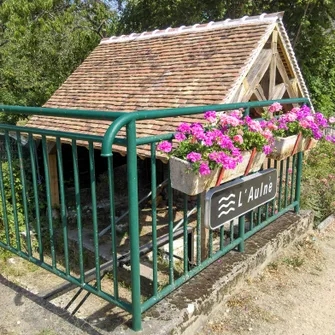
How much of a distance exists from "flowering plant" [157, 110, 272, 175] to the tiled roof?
309 centimetres

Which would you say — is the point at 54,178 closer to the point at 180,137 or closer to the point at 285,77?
the point at 285,77

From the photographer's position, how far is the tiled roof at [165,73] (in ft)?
20.4

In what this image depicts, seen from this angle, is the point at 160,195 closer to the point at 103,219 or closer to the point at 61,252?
the point at 103,219

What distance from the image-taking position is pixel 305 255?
352 centimetres

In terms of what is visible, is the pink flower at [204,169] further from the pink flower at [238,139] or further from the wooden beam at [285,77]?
the wooden beam at [285,77]

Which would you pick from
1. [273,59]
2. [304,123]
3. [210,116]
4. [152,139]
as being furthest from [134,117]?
[273,59]

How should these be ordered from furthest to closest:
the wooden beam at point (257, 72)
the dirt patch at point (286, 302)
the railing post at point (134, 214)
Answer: the wooden beam at point (257, 72), the dirt patch at point (286, 302), the railing post at point (134, 214)

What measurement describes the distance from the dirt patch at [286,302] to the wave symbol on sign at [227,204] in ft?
2.43

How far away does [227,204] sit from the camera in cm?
228

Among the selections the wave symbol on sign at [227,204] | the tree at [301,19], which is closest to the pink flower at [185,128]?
the wave symbol on sign at [227,204]

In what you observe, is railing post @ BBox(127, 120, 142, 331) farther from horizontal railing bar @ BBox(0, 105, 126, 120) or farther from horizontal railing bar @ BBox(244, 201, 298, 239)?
horizontal railing bar @ BBox(244, 201, 298, 239)

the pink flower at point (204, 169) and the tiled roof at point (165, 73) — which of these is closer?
the pink flower at point (204, 169)

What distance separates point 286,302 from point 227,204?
1034mm

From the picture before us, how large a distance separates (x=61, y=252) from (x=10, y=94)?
9502mm
